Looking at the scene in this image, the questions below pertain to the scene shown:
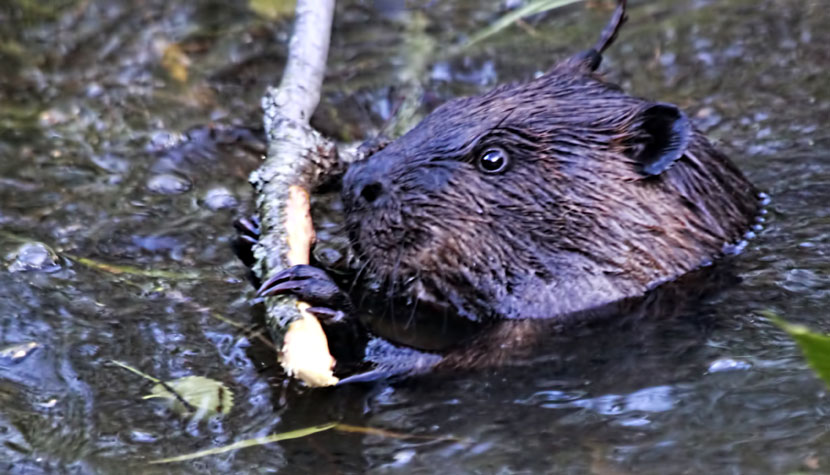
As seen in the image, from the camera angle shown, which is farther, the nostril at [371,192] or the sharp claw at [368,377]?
the nostril at [371,192]

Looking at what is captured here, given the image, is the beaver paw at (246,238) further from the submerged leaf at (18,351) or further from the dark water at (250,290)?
the submerged leaf at (18,351)

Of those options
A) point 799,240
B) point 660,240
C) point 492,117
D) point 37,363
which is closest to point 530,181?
point 492,117

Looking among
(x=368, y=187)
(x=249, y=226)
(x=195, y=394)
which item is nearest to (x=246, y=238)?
(x=249, y=226)

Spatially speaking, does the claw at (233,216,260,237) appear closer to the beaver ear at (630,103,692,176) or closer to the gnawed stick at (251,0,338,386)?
the gnawed stick at (251,0,338,386)

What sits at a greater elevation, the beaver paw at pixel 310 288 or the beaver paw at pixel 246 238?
the beaver paw at pixel 246 238

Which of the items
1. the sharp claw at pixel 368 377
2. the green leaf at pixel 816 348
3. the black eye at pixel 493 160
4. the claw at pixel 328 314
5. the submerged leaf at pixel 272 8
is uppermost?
the submerged leaf at pixel 272 8

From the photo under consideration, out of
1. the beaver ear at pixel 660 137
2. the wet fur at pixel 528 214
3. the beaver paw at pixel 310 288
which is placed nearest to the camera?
the beaver paw at pixel 310 288

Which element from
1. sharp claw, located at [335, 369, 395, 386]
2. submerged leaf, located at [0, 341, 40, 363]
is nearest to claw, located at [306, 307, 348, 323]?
sharp claw, located at [335, 369, 395, 386]

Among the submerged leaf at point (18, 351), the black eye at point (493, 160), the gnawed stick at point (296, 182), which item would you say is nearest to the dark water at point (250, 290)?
the submerged leaf at point (18, 351)

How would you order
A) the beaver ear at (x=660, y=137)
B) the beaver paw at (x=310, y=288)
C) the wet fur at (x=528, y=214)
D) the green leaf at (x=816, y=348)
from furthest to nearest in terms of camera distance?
the wet fur at (x=528, y=214)
the beaver ear at (x=660, y=137)
the beaver paw at (x=310, y=288)
the green leaf at (x=816, y=348)
